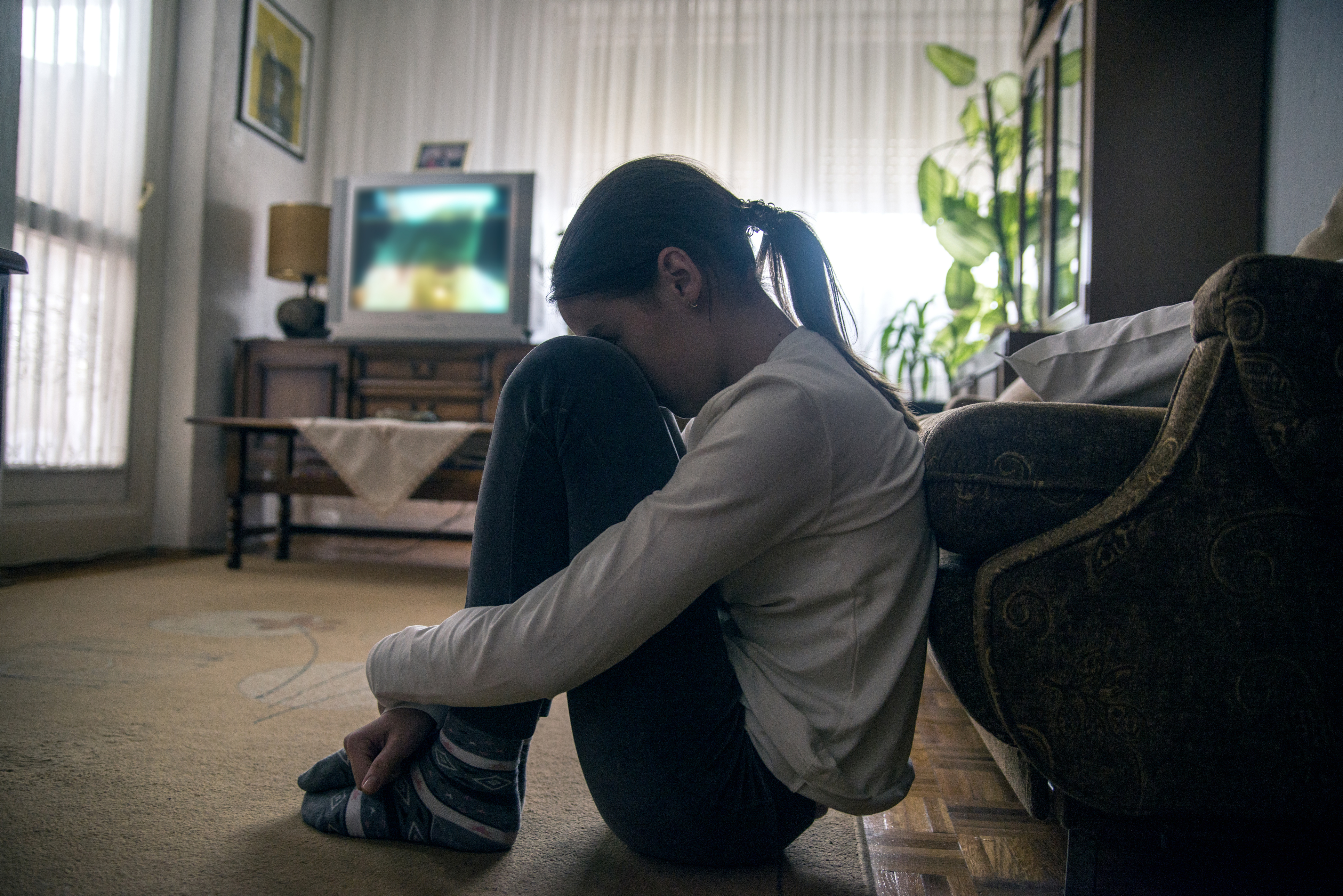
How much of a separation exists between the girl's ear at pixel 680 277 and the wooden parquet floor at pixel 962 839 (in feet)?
1.85

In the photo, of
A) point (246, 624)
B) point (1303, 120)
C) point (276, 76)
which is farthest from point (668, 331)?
point (276, 76)

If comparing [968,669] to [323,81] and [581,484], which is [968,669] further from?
[323,81]

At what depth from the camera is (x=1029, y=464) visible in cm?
65

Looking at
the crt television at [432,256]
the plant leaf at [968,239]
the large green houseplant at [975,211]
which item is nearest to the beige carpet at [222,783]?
the crt television at [432,256]

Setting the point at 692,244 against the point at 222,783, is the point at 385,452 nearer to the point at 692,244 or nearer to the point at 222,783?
the point at 222,783

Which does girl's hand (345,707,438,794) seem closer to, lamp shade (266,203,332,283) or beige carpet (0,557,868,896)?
beige carpet (0,557,868,896)

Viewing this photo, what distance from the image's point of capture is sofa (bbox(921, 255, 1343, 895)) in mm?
576

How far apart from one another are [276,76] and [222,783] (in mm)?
3458

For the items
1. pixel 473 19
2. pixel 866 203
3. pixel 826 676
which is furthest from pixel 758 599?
pixel 473 19

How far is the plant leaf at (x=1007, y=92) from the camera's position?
288 cm

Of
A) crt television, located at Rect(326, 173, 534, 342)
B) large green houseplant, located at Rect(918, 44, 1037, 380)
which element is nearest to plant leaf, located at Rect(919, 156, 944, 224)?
large green houseplant, located at Rect(918, 44, 1037, 380)

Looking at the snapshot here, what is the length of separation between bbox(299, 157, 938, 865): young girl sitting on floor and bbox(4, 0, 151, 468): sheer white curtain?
237 cm

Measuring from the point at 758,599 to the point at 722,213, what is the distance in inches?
13.5

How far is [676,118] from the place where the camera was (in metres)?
3.89
